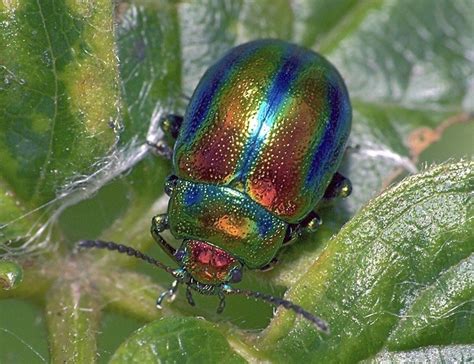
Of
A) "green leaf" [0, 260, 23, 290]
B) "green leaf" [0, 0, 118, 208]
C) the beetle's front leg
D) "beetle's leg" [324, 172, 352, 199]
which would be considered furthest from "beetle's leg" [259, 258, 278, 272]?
"green leaf" [0, 260, 23, 290]

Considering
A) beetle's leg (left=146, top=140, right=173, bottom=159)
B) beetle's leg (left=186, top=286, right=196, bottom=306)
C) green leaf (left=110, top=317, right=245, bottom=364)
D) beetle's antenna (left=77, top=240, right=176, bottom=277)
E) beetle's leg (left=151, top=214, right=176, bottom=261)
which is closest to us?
green leaf (left=110, top=317, right=245, bottom=364)

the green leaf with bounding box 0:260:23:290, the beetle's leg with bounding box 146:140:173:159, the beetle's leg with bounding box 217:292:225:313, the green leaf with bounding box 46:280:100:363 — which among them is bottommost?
the beetle's leg with bounding box 217:292:225:313

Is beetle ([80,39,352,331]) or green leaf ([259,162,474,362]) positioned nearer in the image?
green leaf ([259,162,474,362])

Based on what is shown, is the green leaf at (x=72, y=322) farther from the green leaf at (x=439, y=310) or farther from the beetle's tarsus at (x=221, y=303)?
the green leaf at (x=439, y=310)

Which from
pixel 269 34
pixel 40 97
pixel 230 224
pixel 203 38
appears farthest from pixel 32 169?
pixel 269 34

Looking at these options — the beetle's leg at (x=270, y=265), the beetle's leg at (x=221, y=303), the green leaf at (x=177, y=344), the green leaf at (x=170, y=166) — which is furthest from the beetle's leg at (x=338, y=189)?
the green leaf at (x=177, y=344)

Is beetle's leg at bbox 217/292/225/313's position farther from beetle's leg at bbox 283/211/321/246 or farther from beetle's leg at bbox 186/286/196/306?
beetle's leg at bbox 283/211/321/246
